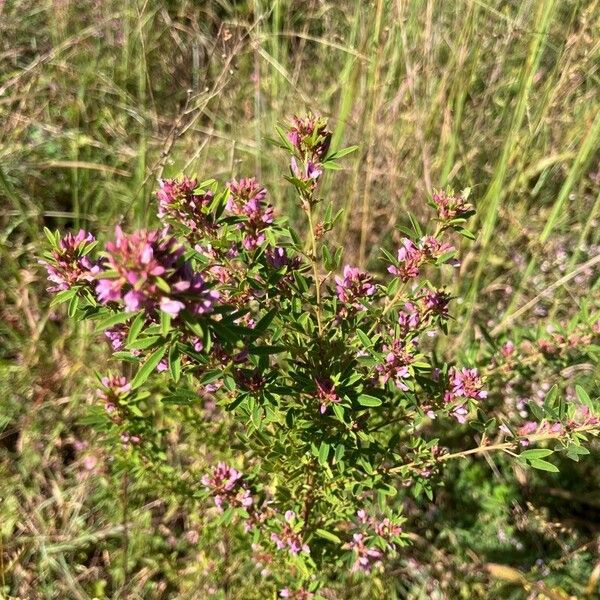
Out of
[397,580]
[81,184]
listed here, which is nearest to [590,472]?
[397,580]

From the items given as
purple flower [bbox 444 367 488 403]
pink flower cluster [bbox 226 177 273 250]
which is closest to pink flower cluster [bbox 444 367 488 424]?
purple flower [bbox 444 367 488 403]

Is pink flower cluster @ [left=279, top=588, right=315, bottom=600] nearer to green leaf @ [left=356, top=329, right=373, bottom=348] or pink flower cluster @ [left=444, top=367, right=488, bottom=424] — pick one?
pink flower cluster @ [left=444, top=367, right=488, bottom=424]

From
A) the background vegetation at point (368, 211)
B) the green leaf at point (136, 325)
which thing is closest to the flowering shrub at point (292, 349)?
the green leaf at point (136, 325)

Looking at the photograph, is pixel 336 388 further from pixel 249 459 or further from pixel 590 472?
pixel 590 472

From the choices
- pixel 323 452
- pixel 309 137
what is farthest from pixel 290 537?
pixel 309 137

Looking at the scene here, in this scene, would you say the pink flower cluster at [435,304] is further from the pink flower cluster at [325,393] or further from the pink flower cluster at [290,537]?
the pink flower cluster at [290,537]

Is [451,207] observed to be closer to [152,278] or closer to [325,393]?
[325,393]
